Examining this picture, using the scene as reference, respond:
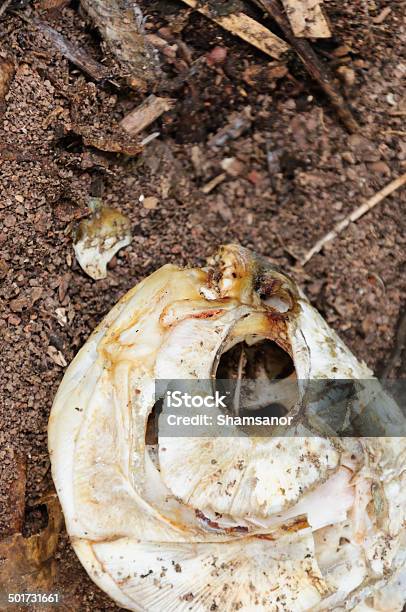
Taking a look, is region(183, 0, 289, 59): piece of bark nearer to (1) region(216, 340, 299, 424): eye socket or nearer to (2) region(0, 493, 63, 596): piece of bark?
(1) region(216, 340, 299, 424): eye socket

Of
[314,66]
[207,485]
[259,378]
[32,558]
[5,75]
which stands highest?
[5,75]

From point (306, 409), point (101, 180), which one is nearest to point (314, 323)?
point (306, 409)

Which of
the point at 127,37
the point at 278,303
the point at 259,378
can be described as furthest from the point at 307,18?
the point at 259,378

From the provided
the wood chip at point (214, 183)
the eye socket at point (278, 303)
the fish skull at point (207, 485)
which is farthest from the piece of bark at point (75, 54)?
the eye socket at point (278, 303)

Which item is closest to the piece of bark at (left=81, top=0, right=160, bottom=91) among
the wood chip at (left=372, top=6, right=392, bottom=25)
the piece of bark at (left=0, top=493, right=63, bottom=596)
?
the wood chip at (left=372, top=6, right=392, bottom=25)

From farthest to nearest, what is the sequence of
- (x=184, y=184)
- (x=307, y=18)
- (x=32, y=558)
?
(x=184, y=184)
(x=307, y=18)
(x=32, y=558)

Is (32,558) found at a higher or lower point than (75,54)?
lower

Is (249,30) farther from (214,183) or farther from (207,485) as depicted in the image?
(207,485)

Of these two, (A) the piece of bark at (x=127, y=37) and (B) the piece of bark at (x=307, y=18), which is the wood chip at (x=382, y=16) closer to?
(B) the piece of bark at (x=307, y=18)
